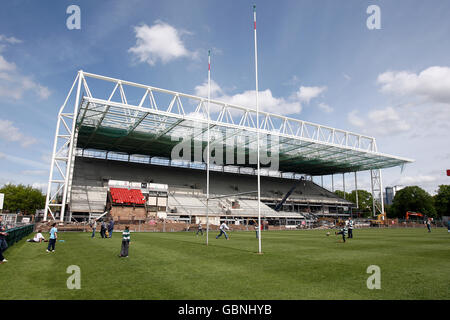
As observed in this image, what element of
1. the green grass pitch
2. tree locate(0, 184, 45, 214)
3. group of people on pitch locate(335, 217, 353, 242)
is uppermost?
tree locate(0, 184, 45, 214)

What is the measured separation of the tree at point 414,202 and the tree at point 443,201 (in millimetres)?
1970

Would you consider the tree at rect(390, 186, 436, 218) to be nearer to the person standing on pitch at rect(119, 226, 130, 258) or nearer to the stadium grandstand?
the stadium grandstand

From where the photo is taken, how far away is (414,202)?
90188 millimetres

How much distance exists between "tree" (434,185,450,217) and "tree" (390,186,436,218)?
1970 millimetres

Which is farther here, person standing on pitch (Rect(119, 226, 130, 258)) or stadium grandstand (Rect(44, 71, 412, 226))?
stadium grandstand (Rect(44, 71, 412, 226))

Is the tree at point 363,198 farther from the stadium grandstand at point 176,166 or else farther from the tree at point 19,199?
the tree at point 19,199

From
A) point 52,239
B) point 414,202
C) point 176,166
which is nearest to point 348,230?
point 52,239

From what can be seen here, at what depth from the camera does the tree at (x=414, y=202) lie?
88.7 meters

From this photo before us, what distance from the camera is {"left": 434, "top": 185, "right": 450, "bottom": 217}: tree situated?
87.5 metres

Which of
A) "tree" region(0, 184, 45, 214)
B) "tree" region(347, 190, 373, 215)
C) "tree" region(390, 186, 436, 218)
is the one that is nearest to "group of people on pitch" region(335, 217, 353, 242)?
"tree" region(0, 184, 45, 214)

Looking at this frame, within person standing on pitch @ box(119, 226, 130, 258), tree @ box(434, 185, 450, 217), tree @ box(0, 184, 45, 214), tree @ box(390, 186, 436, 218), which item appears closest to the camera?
person standing on pitch @ box(119, 226, 130, 258)

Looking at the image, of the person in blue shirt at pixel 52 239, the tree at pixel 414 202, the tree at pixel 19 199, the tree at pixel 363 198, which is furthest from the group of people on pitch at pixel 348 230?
the tree at pixel 363 198

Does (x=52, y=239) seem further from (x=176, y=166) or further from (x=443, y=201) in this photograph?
(x=443, y=201)

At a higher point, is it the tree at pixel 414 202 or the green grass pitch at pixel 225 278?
the tree at pixel 414 202
